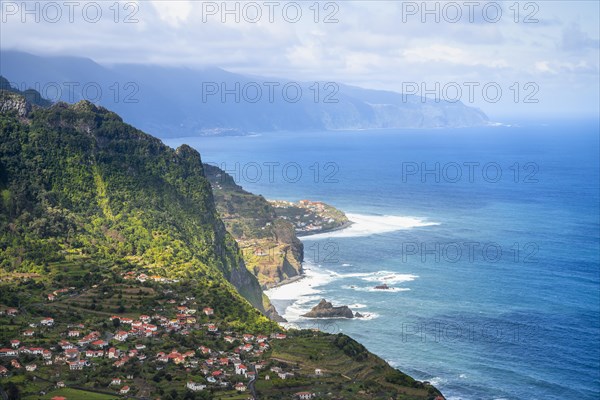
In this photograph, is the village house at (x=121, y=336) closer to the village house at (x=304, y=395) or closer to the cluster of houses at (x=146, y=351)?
the cluster of houses at (x=146, y=351)

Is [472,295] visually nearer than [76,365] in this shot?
No

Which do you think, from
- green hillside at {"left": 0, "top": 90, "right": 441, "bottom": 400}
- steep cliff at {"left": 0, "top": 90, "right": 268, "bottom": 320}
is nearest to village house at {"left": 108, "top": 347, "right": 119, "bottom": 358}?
green hillside at {"left": 0, "top": 90, "right": 441, "bottom": 400}

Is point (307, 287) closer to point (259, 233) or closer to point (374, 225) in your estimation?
point (259, 233)

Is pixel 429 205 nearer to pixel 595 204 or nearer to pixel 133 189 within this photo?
pixel 595 204

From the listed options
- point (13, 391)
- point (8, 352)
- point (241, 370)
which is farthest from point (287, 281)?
point (13, 391)

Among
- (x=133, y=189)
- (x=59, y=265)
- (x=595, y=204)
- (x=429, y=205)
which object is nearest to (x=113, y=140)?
(x=133, y=189)

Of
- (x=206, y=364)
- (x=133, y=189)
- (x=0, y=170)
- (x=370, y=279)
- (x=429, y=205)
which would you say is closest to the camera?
(x=206, y=364)

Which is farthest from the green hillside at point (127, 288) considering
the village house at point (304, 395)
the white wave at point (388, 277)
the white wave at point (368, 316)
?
the white wave at point (388, 277)
